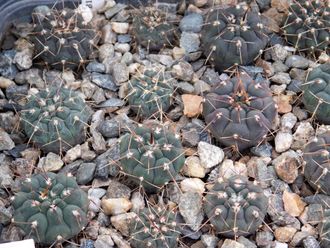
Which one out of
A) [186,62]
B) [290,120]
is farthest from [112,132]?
[290,120]

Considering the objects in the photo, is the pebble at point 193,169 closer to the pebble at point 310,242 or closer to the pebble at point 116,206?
the pebble at point 116,206

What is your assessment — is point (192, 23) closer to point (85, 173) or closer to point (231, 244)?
point (85, 173)

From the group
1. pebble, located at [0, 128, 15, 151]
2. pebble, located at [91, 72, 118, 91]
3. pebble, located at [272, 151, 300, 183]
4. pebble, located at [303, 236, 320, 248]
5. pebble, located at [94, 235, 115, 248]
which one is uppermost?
pebble, located at [91, 72, 118, 91]

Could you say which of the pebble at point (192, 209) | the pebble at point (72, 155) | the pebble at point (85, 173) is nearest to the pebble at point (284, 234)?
the pebble at point (192, 209)

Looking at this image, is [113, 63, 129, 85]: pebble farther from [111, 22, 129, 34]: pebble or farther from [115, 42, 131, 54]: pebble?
[111, 22, 129, 34]: pebble

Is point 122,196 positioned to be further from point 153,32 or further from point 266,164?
point 153,32

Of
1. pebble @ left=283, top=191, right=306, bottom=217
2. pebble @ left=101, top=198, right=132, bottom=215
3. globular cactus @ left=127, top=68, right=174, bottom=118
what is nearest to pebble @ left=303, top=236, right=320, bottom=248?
pebble @ left=283, top=191, right=306, bottom=217
